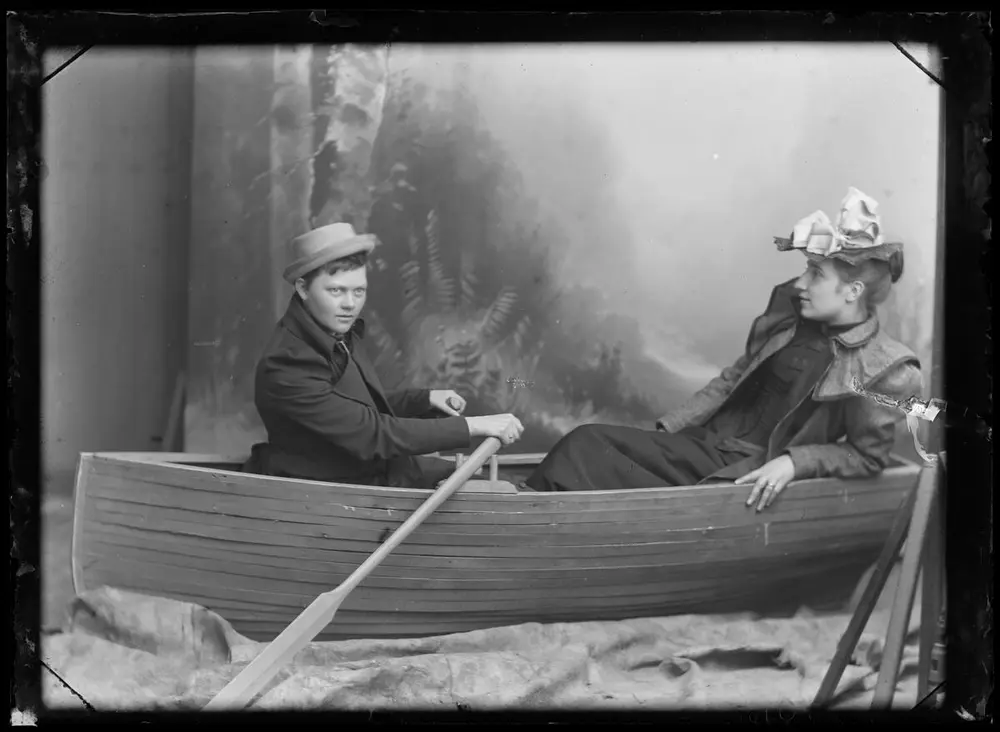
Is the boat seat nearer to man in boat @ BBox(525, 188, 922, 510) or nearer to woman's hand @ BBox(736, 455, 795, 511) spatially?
man in boat @ BBox(525, 188, 922, 510)

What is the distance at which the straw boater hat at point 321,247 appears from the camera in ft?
8.40

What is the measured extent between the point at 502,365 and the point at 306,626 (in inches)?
29.0

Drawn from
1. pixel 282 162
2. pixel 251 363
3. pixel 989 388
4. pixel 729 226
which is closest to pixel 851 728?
pixel 989 388

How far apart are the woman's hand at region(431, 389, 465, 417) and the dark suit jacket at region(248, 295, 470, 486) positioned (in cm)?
6

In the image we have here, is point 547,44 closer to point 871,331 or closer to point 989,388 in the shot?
point 871,331

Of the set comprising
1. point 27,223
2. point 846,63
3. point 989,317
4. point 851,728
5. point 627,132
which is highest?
point 846,63

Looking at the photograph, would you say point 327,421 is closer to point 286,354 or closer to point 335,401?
point 335,401

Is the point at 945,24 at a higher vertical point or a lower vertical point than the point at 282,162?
higher

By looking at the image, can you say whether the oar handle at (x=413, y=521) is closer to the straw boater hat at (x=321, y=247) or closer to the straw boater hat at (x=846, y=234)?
the straw boater hat at (x=321, y=247)

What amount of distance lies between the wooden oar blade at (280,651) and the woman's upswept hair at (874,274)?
1370 millimetres

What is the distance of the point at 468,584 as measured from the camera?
2.55m

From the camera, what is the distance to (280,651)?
7.95ft

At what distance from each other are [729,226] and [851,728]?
1.19 m

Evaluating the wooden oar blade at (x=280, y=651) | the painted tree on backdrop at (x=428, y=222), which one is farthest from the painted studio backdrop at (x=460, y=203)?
the wooden oar blade at (x=280, y=651)
